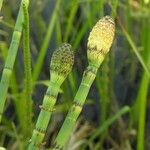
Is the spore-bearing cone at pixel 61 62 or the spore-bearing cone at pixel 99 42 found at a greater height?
the spore-bearing cone at pixel 99 42

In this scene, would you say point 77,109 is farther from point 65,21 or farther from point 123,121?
point 65,21

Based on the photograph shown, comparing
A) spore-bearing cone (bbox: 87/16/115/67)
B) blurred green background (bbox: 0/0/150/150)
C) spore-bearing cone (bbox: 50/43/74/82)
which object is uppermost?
spore-bearing cone (bbox: 87/16/115/67)

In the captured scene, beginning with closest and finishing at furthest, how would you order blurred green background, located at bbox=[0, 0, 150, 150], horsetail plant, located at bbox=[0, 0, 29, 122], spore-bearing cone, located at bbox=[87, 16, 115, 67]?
1. spore-bearing cone, located at bbox=[87, 16, 115, 67]
2. horsetail plant, located at bbox=[0, 0, 29, 122]
3. blurred green background, located at bbox=[0, 0, 150, 150]

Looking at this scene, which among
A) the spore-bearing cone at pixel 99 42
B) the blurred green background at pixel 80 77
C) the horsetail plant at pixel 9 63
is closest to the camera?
the spore-bearing cone at pixel 99 42

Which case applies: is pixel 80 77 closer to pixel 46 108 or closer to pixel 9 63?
pixel 9 63

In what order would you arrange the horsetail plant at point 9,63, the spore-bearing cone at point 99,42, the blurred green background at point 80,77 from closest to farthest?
the spore-bearing cone at point 99,42
the horsetail plant at point 9,63
the blurred green background at point 80,77

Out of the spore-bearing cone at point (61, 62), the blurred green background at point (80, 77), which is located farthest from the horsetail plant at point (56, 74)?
the blurred green background at point (80, 77)

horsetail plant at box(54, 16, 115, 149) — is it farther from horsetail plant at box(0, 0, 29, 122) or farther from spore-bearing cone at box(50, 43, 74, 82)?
horsetail plant at box(0, 0, 29, 122)

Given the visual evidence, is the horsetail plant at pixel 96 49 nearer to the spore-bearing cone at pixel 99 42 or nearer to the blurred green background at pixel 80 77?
the spore-bearing cone at pixel 99 42

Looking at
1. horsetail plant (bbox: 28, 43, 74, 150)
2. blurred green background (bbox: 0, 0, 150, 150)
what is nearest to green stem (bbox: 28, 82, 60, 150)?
horsetail plant (bbox: 28, 43, 74, 150)

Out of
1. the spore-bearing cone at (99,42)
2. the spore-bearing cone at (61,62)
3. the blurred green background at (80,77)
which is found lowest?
the blurred green background at (80,77)
